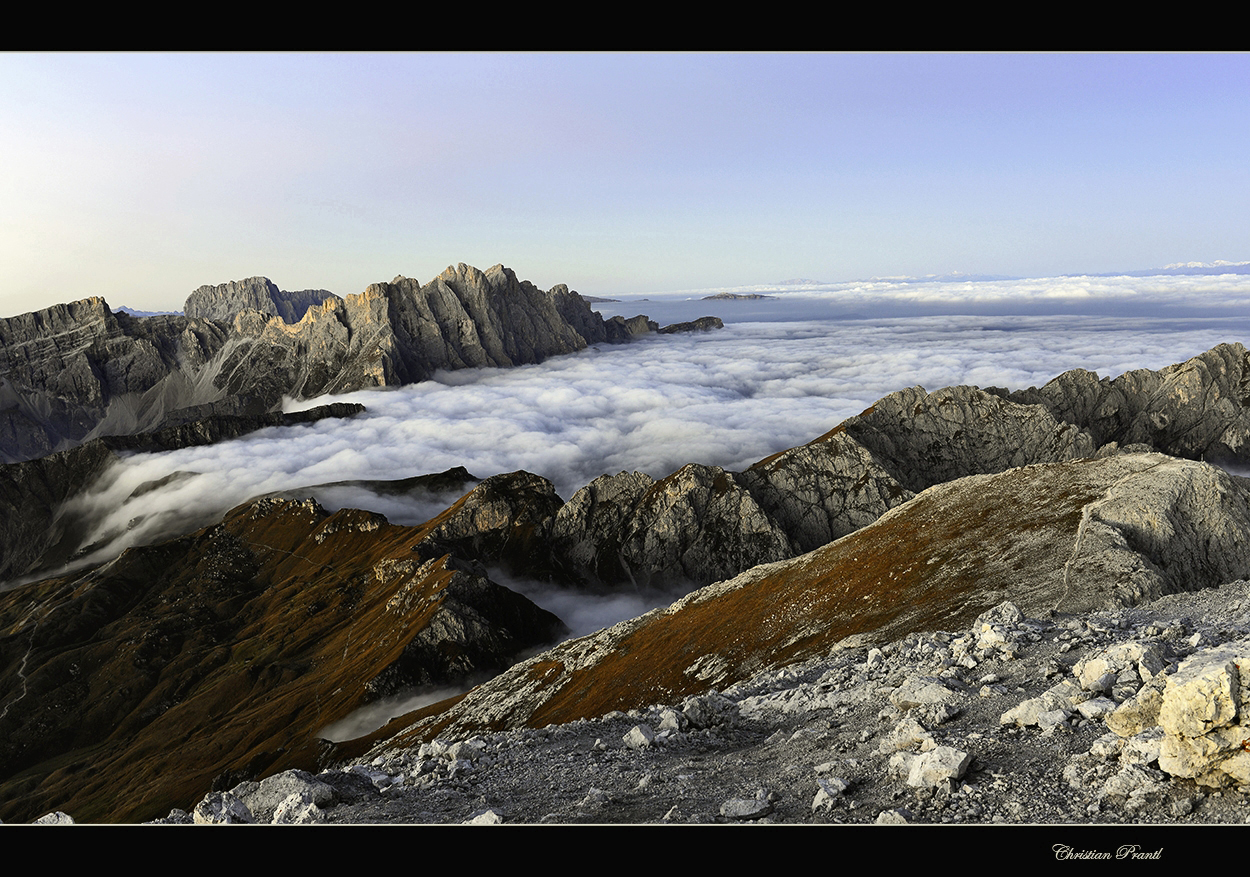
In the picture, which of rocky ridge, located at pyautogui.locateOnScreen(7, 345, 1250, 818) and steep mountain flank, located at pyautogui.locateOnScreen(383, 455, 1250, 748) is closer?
steep mountain flank, located at pyautogui.locateOnScreen(383, 455, 1250, 748)

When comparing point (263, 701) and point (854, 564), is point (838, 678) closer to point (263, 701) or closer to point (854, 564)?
point (854, 564)

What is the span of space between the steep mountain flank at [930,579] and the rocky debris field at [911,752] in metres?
22.4

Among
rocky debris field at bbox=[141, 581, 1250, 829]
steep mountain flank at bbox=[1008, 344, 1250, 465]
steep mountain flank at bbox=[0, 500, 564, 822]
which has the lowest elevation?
steep mountain flank at bbox=[0, 500, 564, 822]

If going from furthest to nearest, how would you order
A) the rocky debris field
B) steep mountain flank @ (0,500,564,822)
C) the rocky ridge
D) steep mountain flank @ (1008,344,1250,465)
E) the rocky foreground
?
1. steep mountain flank @ (1008,344,1250,465)
2. steep mountain flank @ (0,500,564,822)
3. the rocky ridge
4. the rocky foreground
5. the rocky debris field

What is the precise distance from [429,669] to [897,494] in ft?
412

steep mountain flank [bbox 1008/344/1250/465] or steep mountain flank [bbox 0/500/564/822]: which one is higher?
steep mountain flank [bbox 1008/344/1250/465]

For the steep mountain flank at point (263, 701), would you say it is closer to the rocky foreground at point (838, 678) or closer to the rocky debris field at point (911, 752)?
the rocky foreground at point (838, 678)

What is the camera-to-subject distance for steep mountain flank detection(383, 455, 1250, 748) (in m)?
49.2

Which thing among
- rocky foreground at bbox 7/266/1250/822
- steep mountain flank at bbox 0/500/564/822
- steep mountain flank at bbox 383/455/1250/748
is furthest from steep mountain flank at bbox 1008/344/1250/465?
steep mountain flank at bbox 0/500/564/822

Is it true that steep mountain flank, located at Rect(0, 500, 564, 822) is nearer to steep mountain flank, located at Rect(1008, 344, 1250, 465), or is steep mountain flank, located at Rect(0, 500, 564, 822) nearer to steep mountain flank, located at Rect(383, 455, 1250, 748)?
steep mountain flank, located at Rect(383, 455, 1250, 748)

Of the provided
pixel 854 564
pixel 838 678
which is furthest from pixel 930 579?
pixel 838 678

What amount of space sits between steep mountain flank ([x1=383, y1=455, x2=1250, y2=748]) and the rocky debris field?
22445mm

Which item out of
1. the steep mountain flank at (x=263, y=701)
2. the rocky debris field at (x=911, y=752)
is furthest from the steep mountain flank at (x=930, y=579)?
the steep mountain flank at (x=263, y=701)
